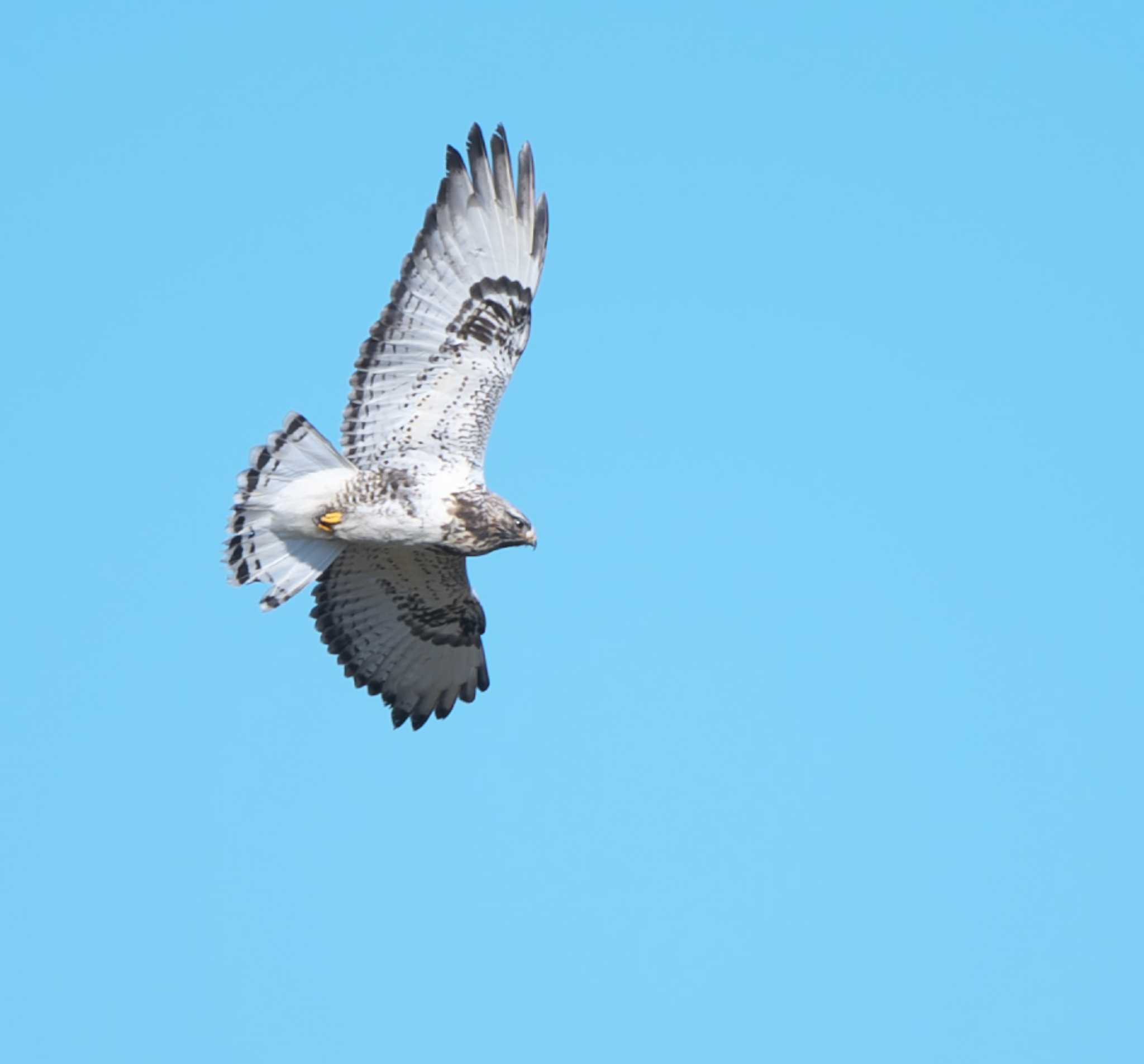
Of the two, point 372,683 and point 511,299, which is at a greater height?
point 511,299

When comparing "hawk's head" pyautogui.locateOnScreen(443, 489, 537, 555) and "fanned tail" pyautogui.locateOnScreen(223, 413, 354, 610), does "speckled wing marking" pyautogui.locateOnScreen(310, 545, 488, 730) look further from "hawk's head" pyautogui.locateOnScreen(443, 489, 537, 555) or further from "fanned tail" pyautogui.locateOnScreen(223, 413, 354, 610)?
"hawk's head" pyautogui.locateOnScreen(443, 489, 537, 555)

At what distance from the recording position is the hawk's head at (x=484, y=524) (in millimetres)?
13539

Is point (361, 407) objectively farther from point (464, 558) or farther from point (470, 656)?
point (470, 656)

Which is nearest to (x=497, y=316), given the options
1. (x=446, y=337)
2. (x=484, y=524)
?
(x=446, y=337)

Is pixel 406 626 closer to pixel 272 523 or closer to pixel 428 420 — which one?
Answer: pixel 272 523

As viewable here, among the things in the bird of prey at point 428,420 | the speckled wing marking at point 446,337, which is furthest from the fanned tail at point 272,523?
the speckled wing marking at point 446,337

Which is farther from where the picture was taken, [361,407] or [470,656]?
[470,656]

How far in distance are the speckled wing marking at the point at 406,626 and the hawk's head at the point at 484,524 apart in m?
0.90

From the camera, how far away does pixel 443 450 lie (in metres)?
13.8

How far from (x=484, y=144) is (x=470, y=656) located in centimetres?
377

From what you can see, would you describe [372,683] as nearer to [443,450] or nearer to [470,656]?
[470,656]

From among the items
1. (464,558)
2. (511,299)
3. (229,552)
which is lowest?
(229,552)

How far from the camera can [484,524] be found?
1353 centimetres

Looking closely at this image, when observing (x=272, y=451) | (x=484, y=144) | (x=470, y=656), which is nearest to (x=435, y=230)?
(x=484, y=144)
